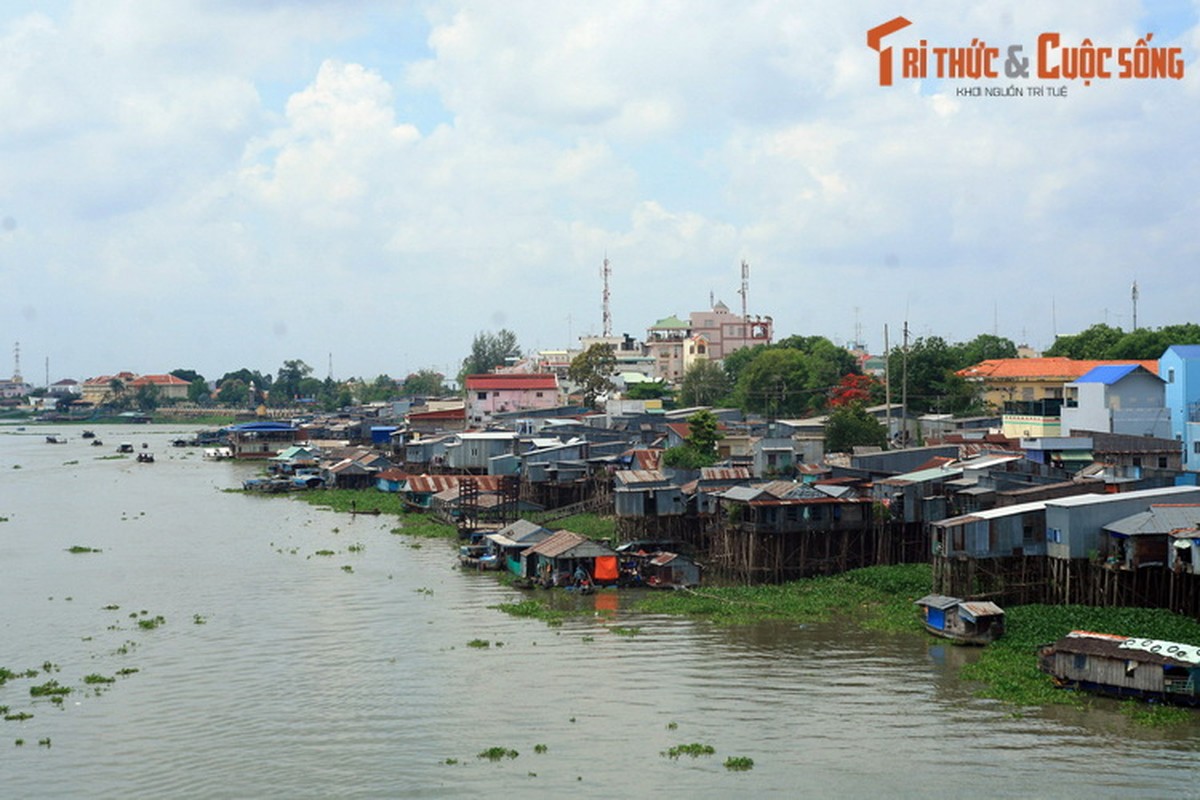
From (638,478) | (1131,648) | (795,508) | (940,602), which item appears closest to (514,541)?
(638,478)

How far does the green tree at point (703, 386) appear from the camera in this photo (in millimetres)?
94812

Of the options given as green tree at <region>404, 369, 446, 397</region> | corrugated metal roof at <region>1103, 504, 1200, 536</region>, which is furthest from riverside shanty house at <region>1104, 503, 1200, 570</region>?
green tree at <region>404, 369, 446, 397</region>

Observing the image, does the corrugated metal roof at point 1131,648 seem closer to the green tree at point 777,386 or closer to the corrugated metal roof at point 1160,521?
the corrugated metal roof at point 1160,521

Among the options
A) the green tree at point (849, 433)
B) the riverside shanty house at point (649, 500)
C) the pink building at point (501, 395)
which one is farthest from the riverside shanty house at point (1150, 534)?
the pink building at point (501, 395)

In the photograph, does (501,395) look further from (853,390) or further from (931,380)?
(931,380)

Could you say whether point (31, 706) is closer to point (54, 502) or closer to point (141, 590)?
point (141, 590)

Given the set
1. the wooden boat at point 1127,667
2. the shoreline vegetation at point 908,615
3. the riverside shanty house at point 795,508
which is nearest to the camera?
the wooden boat at point 1127,667

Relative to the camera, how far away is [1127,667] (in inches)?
885

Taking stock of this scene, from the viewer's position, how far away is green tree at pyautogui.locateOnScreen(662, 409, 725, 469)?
5094 cm

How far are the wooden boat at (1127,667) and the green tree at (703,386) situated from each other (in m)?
70.1

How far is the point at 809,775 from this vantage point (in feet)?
64.7

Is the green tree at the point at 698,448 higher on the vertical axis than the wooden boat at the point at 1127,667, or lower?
higher

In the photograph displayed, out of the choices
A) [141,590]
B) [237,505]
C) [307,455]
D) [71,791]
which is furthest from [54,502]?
[71,791]

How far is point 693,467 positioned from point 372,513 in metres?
17.6
